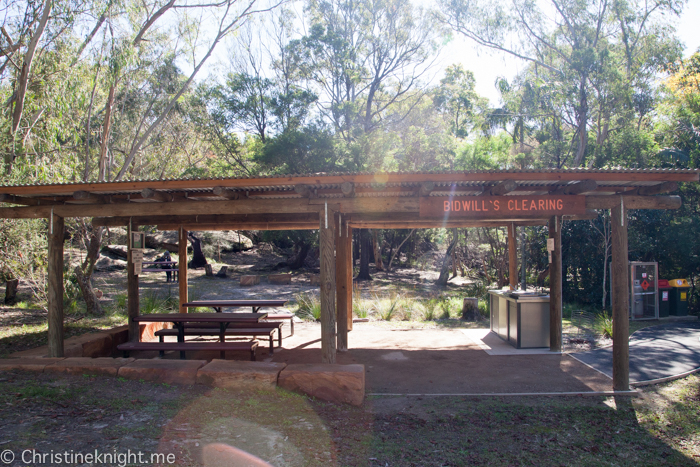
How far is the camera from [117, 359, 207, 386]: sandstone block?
5.04 metres

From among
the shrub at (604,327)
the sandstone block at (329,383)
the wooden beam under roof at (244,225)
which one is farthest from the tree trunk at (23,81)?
the shrub at (604,327)

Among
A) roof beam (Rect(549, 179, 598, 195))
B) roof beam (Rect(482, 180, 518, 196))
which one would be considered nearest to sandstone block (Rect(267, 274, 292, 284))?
roof beam (Rect(482, 180, 518, 196))

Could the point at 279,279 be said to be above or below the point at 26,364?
below

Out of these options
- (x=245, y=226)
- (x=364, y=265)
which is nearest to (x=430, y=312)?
(x=245, y=226)

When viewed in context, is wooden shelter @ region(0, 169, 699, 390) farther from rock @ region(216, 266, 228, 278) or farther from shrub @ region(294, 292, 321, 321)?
rock @ region(216, 266, 228, 278)

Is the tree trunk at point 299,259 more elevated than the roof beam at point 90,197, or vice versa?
the roof beam at point 90,197

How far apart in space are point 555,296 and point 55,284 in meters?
7.62

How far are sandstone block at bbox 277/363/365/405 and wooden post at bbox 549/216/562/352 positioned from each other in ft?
13.0

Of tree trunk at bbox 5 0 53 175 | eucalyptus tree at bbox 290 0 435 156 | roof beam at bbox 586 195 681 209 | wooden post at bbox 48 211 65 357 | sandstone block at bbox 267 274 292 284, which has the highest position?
eucalyptus tree at bbox 290 0 435 156

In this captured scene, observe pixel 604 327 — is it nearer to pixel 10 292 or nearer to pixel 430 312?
pixel 430 312

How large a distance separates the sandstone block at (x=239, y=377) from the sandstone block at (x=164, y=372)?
0.37 ft

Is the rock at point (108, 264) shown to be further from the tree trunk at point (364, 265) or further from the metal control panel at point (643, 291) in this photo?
the metal control panel at point (643, 291)

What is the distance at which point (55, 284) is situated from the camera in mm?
6395

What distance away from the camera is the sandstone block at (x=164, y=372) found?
504 cm
